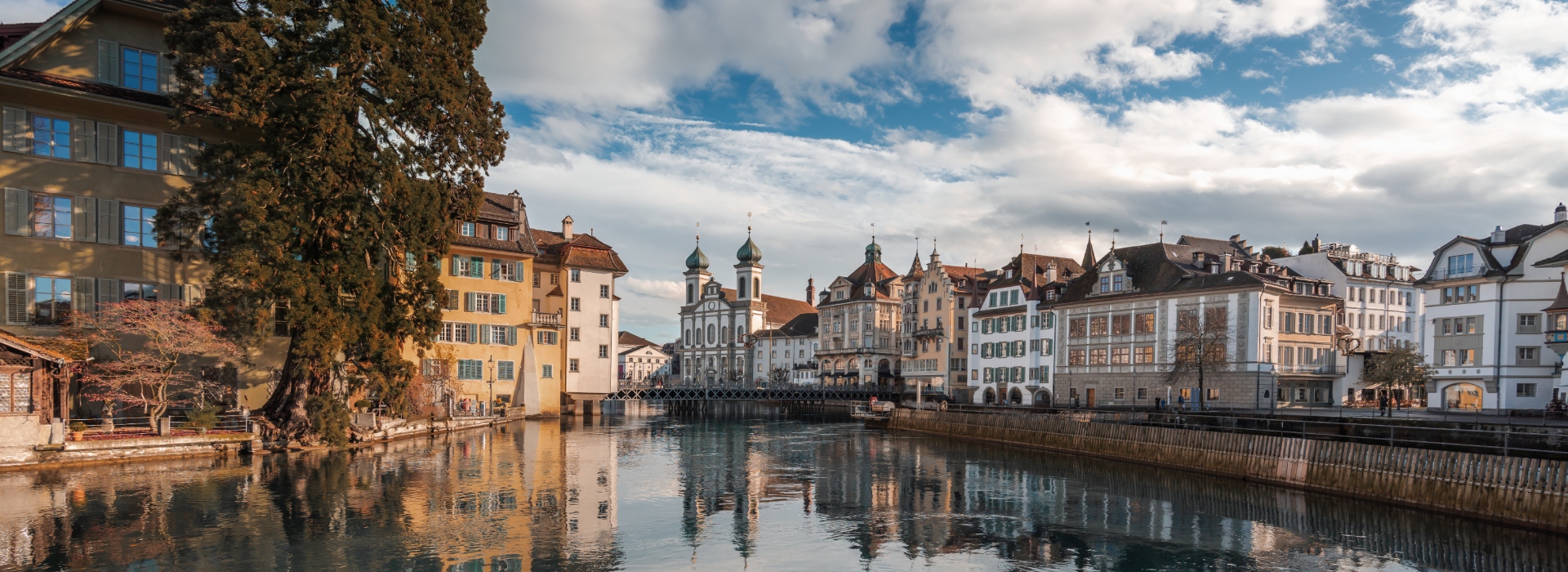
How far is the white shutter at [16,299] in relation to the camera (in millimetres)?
31750

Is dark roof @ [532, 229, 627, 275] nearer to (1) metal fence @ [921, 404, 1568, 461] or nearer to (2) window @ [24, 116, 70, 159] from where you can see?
(2) window @ [24, 116, 70, 159]

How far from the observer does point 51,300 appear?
3266 centimetres

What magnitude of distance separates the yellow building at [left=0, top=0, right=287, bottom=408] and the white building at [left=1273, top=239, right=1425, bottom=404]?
222 feet

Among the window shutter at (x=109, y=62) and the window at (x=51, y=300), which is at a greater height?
the window shutter at (x=109, y=62)

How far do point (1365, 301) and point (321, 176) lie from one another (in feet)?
217

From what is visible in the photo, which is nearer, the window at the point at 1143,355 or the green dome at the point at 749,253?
the window at the point at 1143,355

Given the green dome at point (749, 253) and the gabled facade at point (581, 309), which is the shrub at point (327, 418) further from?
the green dome at point (749, 253)

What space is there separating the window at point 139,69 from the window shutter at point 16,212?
5.32m

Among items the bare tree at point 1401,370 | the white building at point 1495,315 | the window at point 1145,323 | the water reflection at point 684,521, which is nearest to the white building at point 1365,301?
the bare tree at point 1401,370

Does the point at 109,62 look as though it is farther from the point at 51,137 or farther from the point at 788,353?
the point at 788,353

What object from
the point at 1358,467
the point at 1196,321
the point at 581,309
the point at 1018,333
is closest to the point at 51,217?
the point at 581,309

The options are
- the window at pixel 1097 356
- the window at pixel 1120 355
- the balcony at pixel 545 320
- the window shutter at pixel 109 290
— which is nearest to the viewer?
the window shutter at pixel 109 290

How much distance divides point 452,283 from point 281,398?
21.2 m

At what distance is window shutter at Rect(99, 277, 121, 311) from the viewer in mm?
33562
